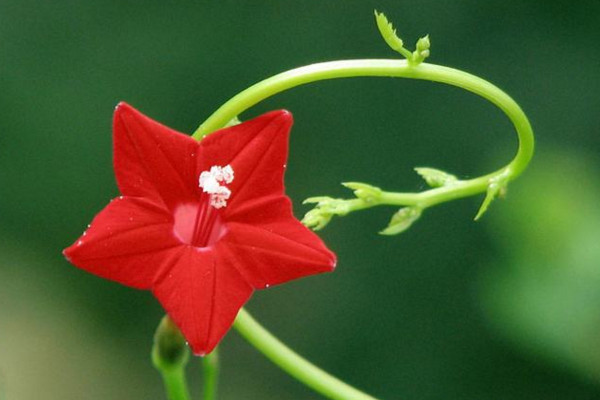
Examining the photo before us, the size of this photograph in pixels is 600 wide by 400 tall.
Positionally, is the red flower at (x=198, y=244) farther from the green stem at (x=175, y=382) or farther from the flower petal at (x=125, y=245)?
the green stem at (x=175, y=382)

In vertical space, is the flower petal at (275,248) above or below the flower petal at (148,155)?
below

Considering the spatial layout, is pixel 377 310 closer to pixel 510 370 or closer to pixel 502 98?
pixel 510 370

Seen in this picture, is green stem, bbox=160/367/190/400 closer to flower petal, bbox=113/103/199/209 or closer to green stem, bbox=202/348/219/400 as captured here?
green stem, bbox=202/348/219/400

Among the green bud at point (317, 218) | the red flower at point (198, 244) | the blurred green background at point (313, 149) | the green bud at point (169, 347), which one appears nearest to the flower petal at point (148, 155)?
the red flower at point (198, 244)

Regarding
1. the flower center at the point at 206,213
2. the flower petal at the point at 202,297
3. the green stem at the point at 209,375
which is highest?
the flower center at the point at 206,213

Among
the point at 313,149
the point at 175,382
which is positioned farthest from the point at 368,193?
the point at 313,149

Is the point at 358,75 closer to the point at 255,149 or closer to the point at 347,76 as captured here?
the point at 347,76

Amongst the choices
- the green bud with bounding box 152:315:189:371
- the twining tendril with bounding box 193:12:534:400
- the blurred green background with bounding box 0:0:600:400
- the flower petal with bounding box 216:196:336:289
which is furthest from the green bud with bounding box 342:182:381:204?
the blurred green background with bounding box 0:0:600:400

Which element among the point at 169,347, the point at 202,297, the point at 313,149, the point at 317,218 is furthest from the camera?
the point at 313,149
